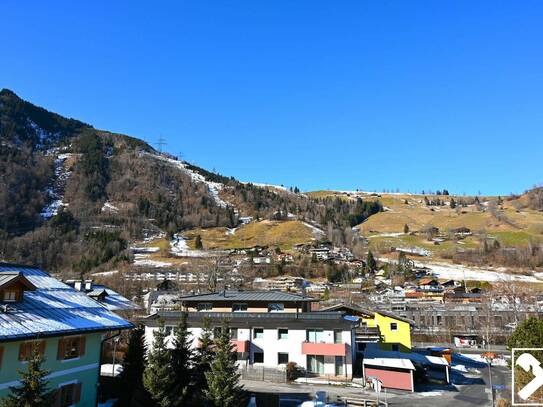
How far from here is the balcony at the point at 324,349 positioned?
125 feet

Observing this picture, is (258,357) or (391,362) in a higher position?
(391,362)

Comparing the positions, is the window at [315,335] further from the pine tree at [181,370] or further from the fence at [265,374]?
the pine tree at [181,370]

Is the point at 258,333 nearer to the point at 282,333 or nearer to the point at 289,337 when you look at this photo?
the point at 282,333

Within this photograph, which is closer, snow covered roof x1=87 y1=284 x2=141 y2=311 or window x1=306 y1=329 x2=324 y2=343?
window x1=306 y1=329 x2=324 y2=343

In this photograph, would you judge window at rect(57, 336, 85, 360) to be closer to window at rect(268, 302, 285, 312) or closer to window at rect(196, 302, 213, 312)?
window at rect(196, 302, 213, 312)

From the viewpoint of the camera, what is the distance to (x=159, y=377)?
2205 cm

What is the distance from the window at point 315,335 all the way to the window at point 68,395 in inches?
905

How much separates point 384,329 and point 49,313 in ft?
138

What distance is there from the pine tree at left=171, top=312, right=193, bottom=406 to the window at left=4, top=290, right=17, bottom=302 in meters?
9.17

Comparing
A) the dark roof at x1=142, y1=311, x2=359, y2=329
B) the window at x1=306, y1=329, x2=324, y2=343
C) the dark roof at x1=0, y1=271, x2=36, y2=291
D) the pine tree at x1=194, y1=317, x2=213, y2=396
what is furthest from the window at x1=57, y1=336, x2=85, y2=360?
the window at x1=306, y1=329, x2=324, y2=343

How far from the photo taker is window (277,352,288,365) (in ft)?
132

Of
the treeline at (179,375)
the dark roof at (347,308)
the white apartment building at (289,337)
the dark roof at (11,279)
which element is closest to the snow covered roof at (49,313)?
the dark roof at (11,279)

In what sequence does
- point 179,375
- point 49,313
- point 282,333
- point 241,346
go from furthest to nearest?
point 282,333 → point 241,346 → point 179,375 → point 49,313

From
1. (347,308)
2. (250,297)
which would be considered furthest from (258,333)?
(347,308)
